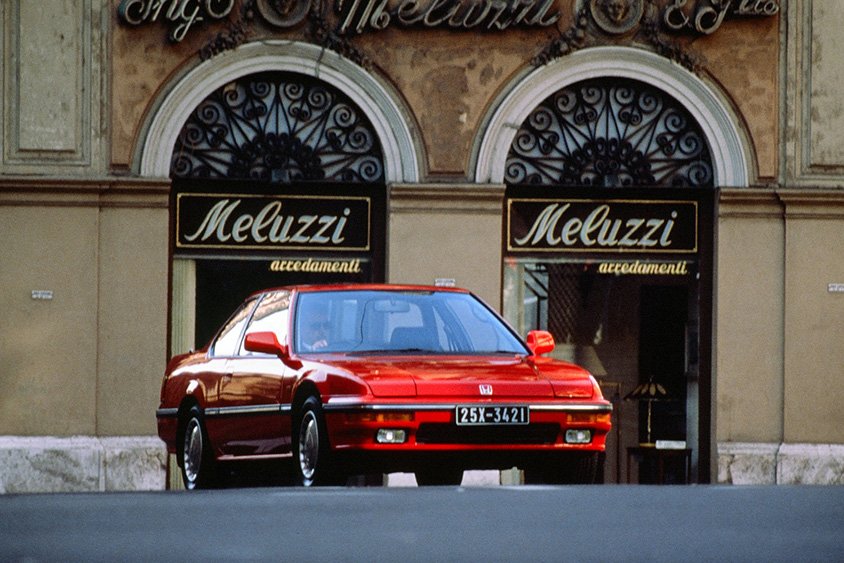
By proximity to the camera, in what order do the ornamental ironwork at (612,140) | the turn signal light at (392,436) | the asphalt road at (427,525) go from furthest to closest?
the ornamental ironwork at (612,140) → the turn signal light at (392,436) → the asphalt road at (427,525)

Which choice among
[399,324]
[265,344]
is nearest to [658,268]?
[399,324]

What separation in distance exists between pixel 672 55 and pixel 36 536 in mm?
12380

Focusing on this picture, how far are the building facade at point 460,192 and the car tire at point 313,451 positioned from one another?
7.20 meters

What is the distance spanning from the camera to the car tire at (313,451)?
8.56 meters

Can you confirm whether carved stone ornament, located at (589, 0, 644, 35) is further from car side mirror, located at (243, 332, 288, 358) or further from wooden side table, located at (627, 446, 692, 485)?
car side mirror, located at (243, 332, 288, 358)

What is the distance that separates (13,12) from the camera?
52.4 ft

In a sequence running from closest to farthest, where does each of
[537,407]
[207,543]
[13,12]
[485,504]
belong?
[207,543] < [485,504] < [537,407] < [13,12]

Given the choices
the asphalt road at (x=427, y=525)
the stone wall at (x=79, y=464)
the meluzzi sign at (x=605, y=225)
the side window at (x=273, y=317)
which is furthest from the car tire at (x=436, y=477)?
the meluzzi sign at (x=605, y=225)

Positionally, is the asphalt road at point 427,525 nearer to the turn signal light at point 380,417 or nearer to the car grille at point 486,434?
the turn signal light at point 380,417

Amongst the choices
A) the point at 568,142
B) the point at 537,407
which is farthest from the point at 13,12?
the point at 537,407

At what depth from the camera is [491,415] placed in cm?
856

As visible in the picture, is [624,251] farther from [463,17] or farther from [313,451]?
[313,451]

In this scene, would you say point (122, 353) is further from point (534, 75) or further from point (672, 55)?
point (672, 55)

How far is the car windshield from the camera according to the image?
9484 mm
